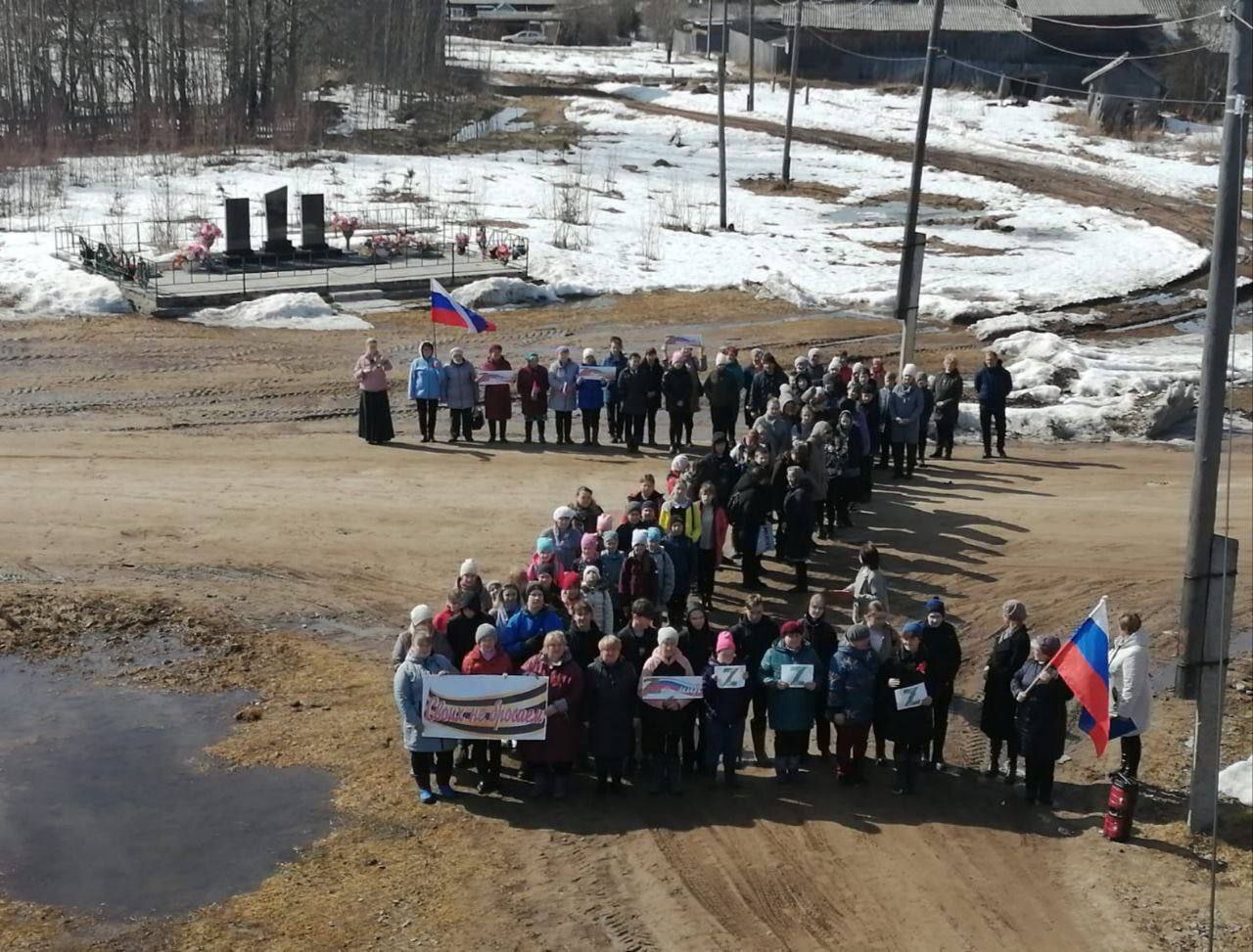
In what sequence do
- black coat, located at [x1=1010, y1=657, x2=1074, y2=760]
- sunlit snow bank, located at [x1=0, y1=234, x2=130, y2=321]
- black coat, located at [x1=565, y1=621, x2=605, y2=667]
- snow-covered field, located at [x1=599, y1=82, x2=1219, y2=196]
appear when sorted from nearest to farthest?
black coat, located at [x1=1010, y1=657, x2=1074, y2=760], black coat, located at [x1=565, y1=621, x2=605, y2=667], sunlit snow bank, located at [x1=0, y1=234, x2=130, y2=321], snow-covered field, located at [x1=599, y1=82, x2=1219, y2=196]

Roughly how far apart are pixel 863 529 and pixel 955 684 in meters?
4.14

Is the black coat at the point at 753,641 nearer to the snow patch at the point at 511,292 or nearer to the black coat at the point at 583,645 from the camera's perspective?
the black coat at the point at 583,645

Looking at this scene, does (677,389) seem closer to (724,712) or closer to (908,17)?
(724,712)

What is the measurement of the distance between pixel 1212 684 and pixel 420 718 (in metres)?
5.82

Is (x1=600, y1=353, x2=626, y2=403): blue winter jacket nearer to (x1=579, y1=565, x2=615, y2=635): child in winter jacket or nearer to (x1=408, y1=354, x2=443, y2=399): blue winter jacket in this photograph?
(x1=408, y1=354, x2=443, y2=399): blue winter jacket

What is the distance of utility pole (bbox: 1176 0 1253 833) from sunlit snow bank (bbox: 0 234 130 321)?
925 inches

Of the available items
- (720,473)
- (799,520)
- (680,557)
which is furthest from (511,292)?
(680,557)

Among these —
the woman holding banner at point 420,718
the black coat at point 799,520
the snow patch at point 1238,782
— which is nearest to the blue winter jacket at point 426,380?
the black coat at point 799,520

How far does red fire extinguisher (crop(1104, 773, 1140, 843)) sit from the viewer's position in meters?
11.9

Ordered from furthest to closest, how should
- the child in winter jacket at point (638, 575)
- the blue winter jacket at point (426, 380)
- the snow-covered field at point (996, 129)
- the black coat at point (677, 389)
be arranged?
the snow-covered field at point (996, 129) < the blue winter jacket at point (426, 380) < the black coat at point (677, 389) < the child in winter jacket at point (638, 575)

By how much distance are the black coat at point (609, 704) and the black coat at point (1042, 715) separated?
2.99 metres

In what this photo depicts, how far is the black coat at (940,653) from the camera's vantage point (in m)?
12.6

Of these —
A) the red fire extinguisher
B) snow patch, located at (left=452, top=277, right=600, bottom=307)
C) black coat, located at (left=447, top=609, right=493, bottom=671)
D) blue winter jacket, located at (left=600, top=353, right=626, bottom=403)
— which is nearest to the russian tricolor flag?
blue winter jacket, located at (left=600, top=353, right=626, bottom=403)

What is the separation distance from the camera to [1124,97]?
217 feet
